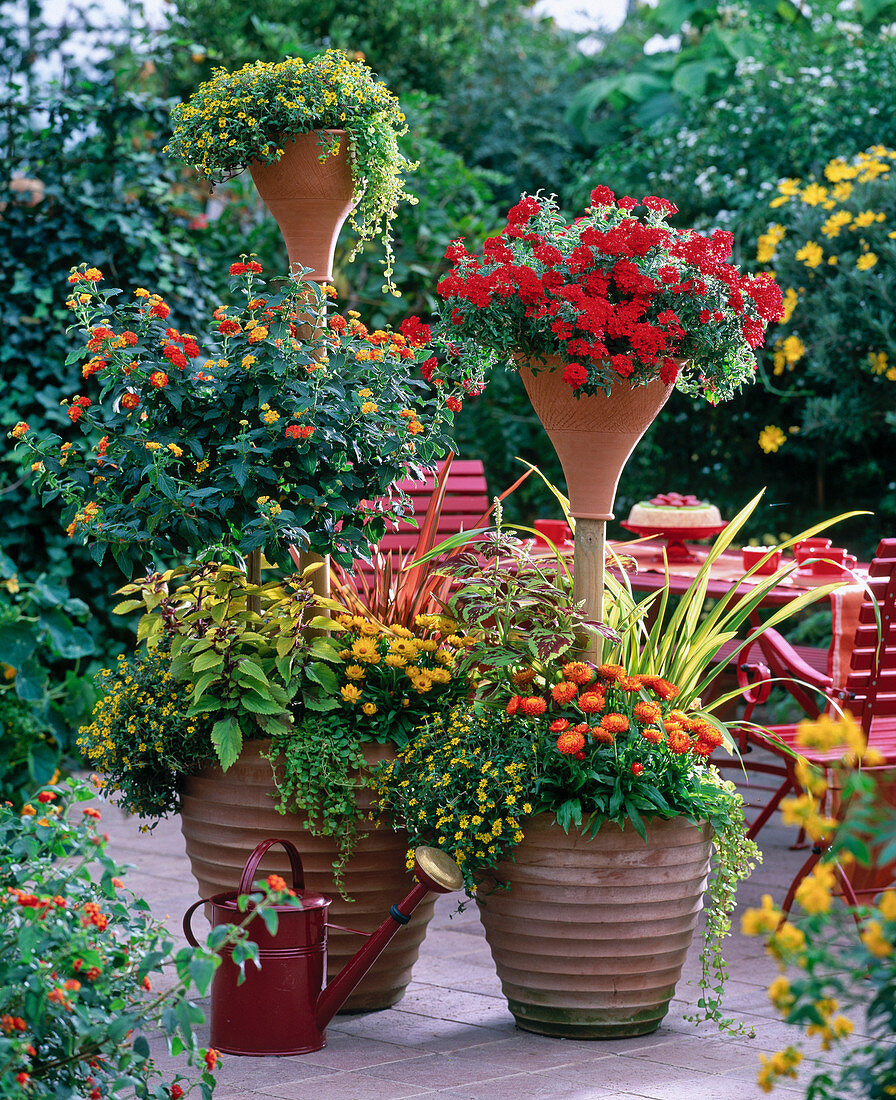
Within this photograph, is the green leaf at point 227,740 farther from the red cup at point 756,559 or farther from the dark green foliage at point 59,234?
the dark green foliage at point 59,234

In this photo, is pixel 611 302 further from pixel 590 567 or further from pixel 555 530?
pixel 555 530

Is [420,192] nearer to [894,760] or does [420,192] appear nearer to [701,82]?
[701,82]

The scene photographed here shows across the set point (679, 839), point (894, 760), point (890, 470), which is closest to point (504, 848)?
point (679, 839)

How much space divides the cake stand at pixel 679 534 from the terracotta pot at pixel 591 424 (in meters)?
1.34

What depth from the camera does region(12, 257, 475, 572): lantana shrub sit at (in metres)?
2.96

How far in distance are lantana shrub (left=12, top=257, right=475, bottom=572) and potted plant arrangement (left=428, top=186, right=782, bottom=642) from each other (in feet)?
0.82

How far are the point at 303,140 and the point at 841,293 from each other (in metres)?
3.26

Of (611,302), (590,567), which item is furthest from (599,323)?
(590,567)

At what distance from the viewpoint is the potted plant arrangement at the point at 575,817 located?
9.30 feet

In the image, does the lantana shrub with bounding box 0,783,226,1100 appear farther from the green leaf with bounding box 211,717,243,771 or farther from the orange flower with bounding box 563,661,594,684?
the orange flower with bounding box 563,661,594,684

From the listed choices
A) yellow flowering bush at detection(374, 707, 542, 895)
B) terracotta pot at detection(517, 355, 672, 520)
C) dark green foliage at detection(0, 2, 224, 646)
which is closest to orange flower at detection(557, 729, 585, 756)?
yellow flowering bush at detection(374, 707, 542, 895)

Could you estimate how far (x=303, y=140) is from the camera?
330 cm

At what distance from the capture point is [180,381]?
10.1 ft

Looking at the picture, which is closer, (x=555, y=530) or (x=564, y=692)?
(x=564, y=692)
